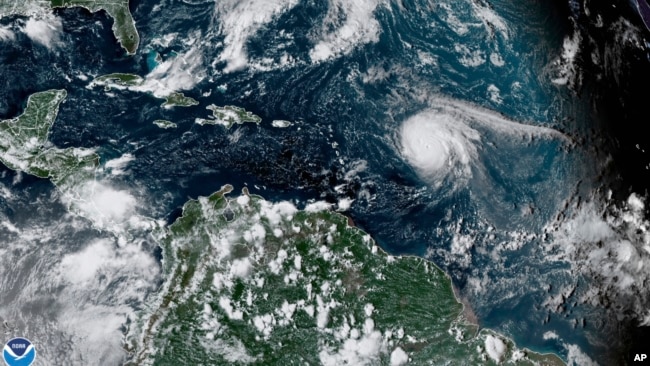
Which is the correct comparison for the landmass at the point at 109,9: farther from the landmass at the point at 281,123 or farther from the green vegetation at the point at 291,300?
the green vegetation at the point at 291,300

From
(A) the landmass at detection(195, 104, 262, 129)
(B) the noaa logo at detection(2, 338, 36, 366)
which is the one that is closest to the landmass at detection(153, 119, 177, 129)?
(A) the landmass at detection(195, 104, 262, 129)

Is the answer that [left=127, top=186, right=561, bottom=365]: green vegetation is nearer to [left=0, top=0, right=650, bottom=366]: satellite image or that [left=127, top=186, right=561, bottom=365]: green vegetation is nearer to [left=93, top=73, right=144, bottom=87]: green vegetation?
[left=0, top=0, right=650, bottom=366]: satellite image

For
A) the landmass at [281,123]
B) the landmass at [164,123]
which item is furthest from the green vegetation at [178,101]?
the landmass at [281,123]

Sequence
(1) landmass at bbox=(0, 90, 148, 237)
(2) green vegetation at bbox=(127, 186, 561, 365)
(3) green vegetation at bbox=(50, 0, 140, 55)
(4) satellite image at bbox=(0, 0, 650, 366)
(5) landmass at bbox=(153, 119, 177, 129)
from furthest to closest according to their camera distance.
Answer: (3) green vegetation at bbox=(50, 0, 140, 55)
(5) landmass at bbox=(153, 119, 177, 129)
(1) landmass at bbox=(0, 90, 148, 237)
(4) satellite image at bbox=(0, 0, 650, 366)
(2) green vegetation at bbox=(127, 186, 561, 365)

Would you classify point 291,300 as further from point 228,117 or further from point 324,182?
point 228,117

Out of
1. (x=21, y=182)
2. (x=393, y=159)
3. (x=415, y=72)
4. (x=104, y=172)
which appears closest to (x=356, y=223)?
(x=393, y=159)

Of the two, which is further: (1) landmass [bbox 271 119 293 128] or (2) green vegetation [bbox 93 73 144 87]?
(2) green vegetation [bbox 93 73 144 87]

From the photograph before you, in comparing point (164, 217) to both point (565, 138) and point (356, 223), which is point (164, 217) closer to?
point (356, 223)

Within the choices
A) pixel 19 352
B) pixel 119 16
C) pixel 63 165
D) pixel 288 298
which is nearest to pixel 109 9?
pixel 119 16
